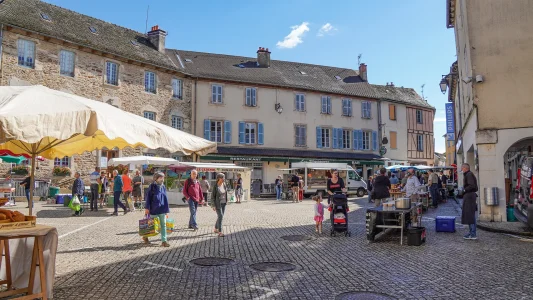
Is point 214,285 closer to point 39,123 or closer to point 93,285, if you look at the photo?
point 93,285

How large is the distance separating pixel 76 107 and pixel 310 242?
6.03m

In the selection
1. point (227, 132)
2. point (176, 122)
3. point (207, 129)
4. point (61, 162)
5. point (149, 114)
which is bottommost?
point (61, 162)

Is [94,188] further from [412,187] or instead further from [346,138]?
[346,138]

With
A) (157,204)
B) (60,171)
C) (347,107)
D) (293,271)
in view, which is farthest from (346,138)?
(293,271)

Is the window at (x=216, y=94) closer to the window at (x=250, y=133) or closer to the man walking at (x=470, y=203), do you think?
the window at (x=250, y=133)

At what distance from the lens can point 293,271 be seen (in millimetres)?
6309

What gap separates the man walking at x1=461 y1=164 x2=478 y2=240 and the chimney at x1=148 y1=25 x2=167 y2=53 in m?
22.7

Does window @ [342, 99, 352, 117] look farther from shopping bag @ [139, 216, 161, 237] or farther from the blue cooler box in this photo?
shopping bag @ [139, 216, 161, 237]

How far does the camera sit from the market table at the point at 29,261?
4309 millimetres

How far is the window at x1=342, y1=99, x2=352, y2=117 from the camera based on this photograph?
33.2 metres

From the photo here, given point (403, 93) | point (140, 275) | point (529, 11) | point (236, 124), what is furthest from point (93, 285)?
point (403, 93)

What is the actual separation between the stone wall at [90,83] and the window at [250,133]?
4.08 meters

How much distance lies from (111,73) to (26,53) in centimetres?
449

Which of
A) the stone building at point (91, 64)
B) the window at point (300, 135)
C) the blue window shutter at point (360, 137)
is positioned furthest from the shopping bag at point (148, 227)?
the blue window shutter at point (360, 137)
